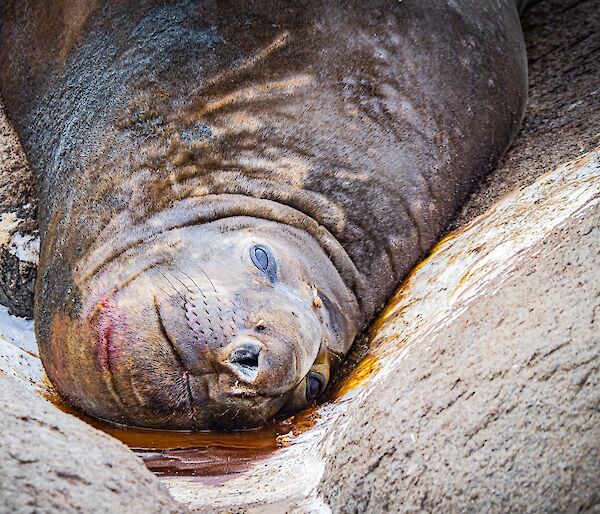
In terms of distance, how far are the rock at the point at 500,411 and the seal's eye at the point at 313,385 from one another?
77cm

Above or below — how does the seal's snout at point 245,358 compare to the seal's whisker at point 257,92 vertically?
below

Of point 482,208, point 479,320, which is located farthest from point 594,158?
point 479,320

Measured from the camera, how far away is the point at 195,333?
2.88 metres

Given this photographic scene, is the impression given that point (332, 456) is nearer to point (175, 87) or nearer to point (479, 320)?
point (479, 320)

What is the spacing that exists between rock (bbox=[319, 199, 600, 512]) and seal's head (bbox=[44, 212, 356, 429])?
0.51 m

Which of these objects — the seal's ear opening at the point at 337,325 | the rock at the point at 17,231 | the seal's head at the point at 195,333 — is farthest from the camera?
the rock at the point at 17,231

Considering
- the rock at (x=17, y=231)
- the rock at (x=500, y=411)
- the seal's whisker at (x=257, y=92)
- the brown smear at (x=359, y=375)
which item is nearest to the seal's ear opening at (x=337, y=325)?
the brown smear at (x=359, y=375)

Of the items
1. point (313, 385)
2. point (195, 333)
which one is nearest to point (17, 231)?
point (195, 333)

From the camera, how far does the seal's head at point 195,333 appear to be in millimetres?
2898

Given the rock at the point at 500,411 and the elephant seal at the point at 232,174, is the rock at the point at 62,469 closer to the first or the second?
the rock at the point at 500,411

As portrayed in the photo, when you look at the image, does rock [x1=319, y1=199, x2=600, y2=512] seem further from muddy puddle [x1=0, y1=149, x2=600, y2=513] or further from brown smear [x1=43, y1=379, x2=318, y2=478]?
brown smear [x1=43, y1=379, x2=318, y2=478]

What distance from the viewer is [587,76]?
4293 millimetres

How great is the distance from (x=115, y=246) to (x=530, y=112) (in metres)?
2.06

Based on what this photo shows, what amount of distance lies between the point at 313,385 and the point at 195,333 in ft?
1.98
